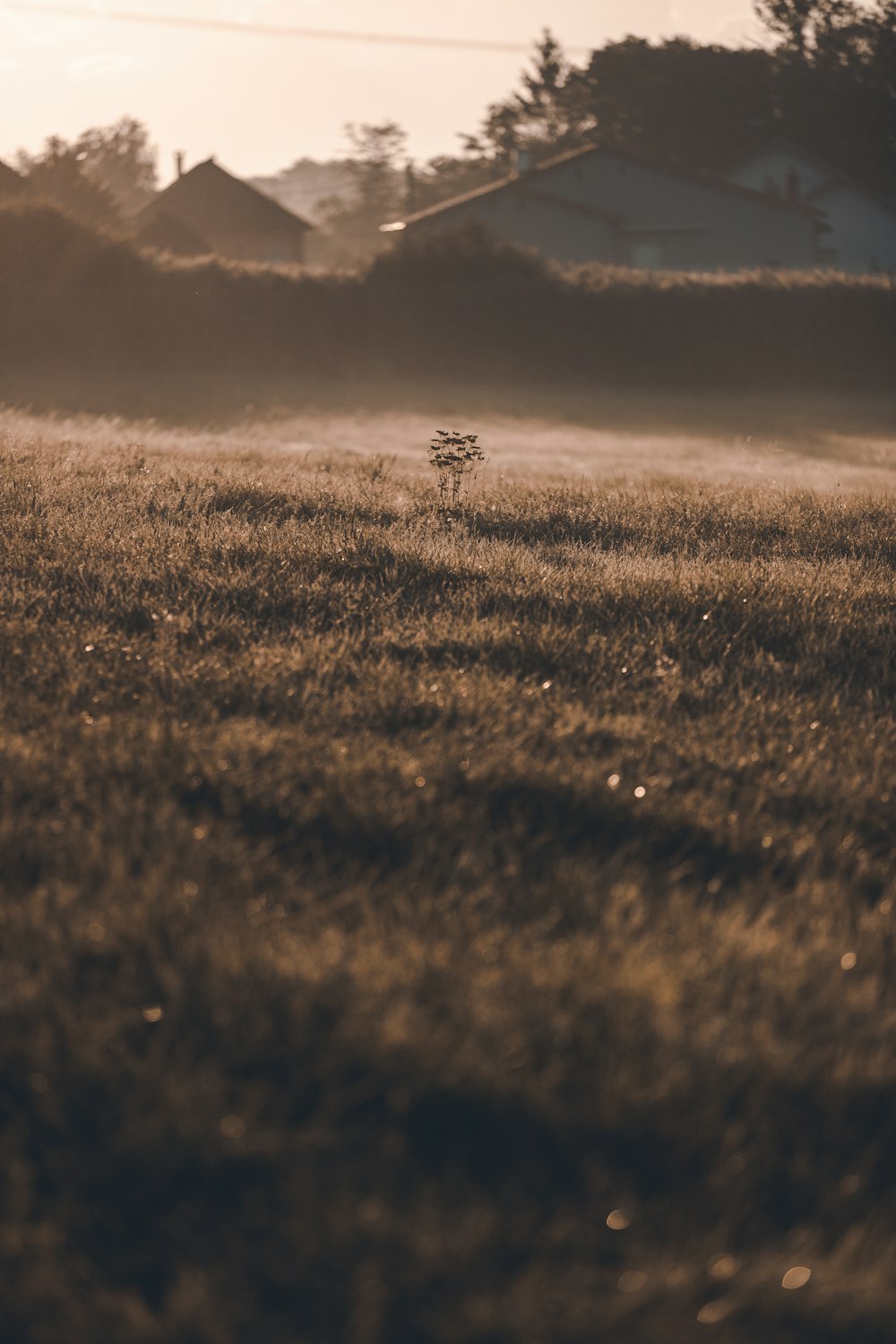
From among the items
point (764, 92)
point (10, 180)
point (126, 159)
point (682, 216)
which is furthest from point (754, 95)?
point (126, 159)

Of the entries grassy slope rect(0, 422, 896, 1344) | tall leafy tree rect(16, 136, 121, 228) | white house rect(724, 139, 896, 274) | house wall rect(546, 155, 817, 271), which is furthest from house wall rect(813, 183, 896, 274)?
grassy slope rect(0, 422, 896, 1344)

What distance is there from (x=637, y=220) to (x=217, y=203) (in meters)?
21.8

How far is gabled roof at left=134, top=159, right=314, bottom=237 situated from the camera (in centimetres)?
6062

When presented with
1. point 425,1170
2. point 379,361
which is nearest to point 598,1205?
point 425,1170

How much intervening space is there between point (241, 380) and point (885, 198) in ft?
141

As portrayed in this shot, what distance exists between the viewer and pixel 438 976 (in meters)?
2.41

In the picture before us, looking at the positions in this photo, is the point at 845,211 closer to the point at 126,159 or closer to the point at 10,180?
the point at 10,180

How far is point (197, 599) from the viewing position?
5.24 metres

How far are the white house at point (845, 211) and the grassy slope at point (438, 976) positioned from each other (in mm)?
60547

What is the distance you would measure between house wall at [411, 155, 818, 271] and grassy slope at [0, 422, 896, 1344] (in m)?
49.1

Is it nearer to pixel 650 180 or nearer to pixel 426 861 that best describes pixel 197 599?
pixel 426 861

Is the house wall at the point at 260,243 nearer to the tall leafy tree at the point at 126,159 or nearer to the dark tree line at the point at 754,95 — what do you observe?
the dark tree line at the point at 754,95

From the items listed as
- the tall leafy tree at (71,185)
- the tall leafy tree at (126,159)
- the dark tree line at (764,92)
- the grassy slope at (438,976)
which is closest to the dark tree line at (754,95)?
the dark tree line at (764,92)

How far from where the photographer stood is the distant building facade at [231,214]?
60.8 m
